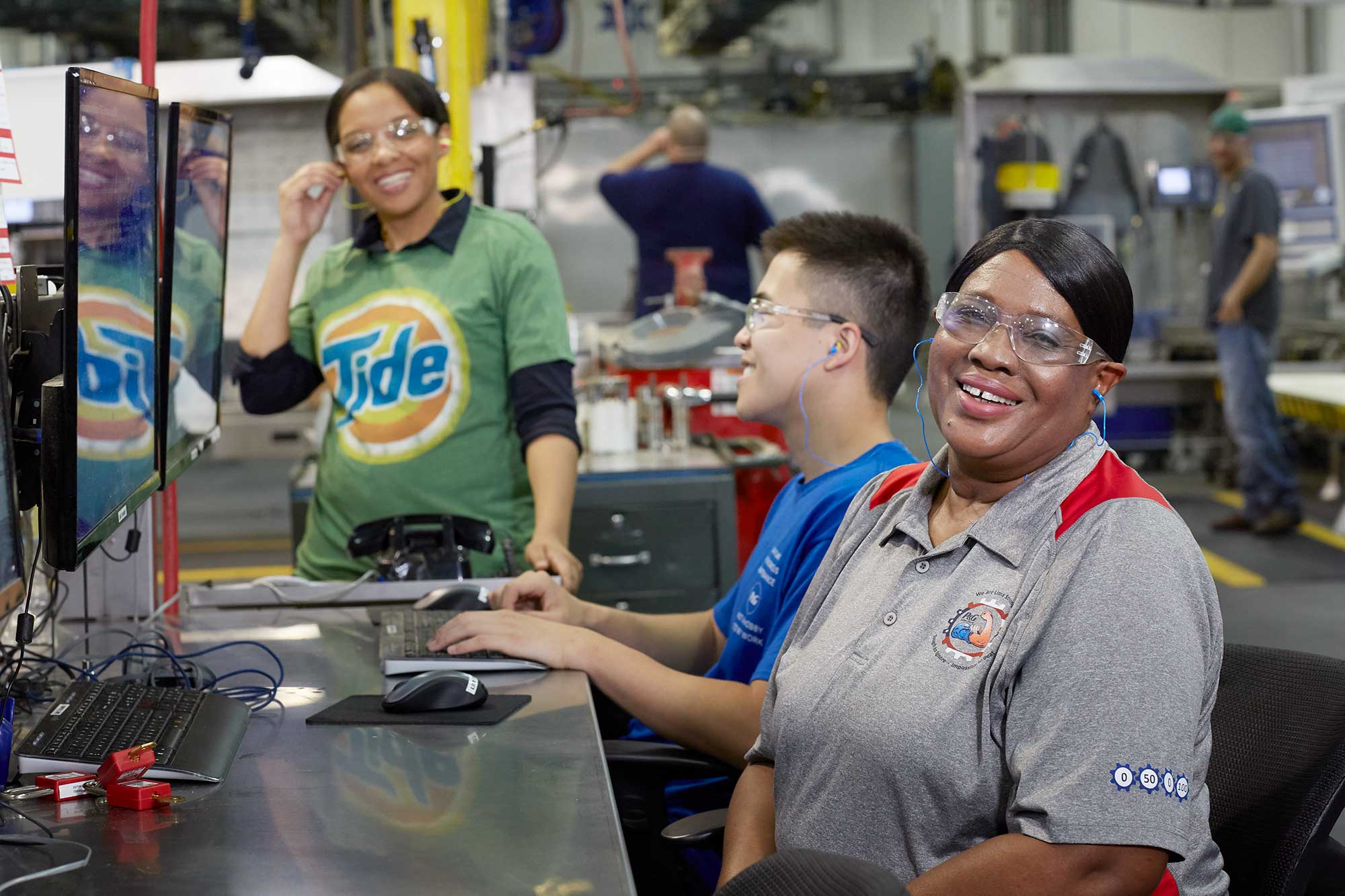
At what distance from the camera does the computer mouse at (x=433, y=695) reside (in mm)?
1697

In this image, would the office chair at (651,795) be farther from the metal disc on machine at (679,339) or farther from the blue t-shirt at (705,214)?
the blue t-shirt at (705,214)

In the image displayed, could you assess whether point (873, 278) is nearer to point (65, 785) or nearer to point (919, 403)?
point (919, 403)

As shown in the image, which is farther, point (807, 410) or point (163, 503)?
point (163, 503)

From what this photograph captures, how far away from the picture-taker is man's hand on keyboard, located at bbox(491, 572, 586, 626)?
2133mm

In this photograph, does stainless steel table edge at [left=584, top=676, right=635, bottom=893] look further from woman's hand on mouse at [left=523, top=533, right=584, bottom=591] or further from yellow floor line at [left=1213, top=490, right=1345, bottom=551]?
yellow floor line at [left=1213, top=490, right=1345, bottom=551]

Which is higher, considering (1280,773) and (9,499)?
(9,499)

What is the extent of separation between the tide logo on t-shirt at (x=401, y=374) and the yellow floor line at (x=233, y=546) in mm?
4441

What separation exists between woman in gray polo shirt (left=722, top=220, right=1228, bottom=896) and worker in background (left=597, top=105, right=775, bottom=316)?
4.40 meters

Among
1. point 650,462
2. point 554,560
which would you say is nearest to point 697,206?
point 650,462

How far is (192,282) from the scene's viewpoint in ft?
6.86

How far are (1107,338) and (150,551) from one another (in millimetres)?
1559

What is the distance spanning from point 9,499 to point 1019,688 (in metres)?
1.00

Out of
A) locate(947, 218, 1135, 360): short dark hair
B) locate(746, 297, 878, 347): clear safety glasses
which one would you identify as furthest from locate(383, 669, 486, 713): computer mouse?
locate(947, 218, 1135, 360): short dark hair

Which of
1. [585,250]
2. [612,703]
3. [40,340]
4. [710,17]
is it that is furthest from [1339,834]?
[710,17]
